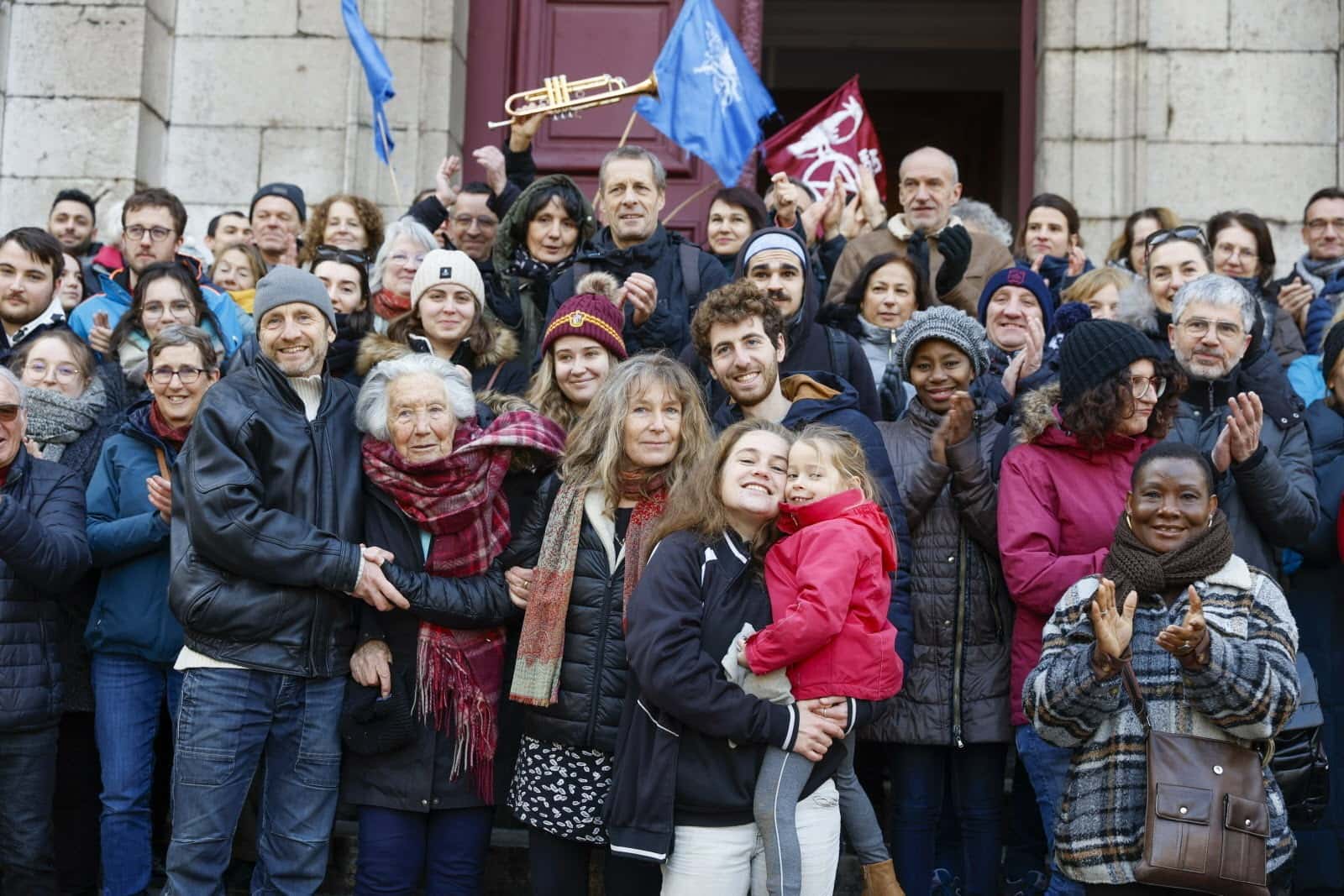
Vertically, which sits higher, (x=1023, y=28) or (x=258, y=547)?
(x=1023, y=28)

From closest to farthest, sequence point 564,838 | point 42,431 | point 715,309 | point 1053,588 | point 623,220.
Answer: point 564,838, point 1053,588, point 715,309, point 42,431, point 623,220

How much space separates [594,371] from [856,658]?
1668mm

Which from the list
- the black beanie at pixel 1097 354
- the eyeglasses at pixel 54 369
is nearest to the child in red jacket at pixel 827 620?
the black beanie at pixel 1097 354

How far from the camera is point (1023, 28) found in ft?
34.5

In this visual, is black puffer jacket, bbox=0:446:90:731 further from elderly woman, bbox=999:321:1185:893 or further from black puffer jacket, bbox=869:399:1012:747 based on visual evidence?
elderly woman, bbox=999:321:1185:893

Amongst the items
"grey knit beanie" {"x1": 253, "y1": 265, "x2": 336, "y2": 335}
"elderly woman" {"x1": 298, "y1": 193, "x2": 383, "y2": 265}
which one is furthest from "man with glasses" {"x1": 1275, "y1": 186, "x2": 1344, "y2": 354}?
"grey knit beanie" {"x1": 253, "y1": 265, "x2": 336, "y2": 335}

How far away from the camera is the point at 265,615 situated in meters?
4.96

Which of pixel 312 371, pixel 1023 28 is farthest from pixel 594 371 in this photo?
pixel 1023 28

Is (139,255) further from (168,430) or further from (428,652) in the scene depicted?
(428,652)

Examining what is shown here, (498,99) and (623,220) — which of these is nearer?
(623,220)

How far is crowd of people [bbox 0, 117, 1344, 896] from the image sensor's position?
14.7 ft

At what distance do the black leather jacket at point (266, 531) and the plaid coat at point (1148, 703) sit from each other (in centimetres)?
227

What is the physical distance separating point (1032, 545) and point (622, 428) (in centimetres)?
146

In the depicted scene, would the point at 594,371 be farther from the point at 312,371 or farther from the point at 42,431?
the point at 42,431
